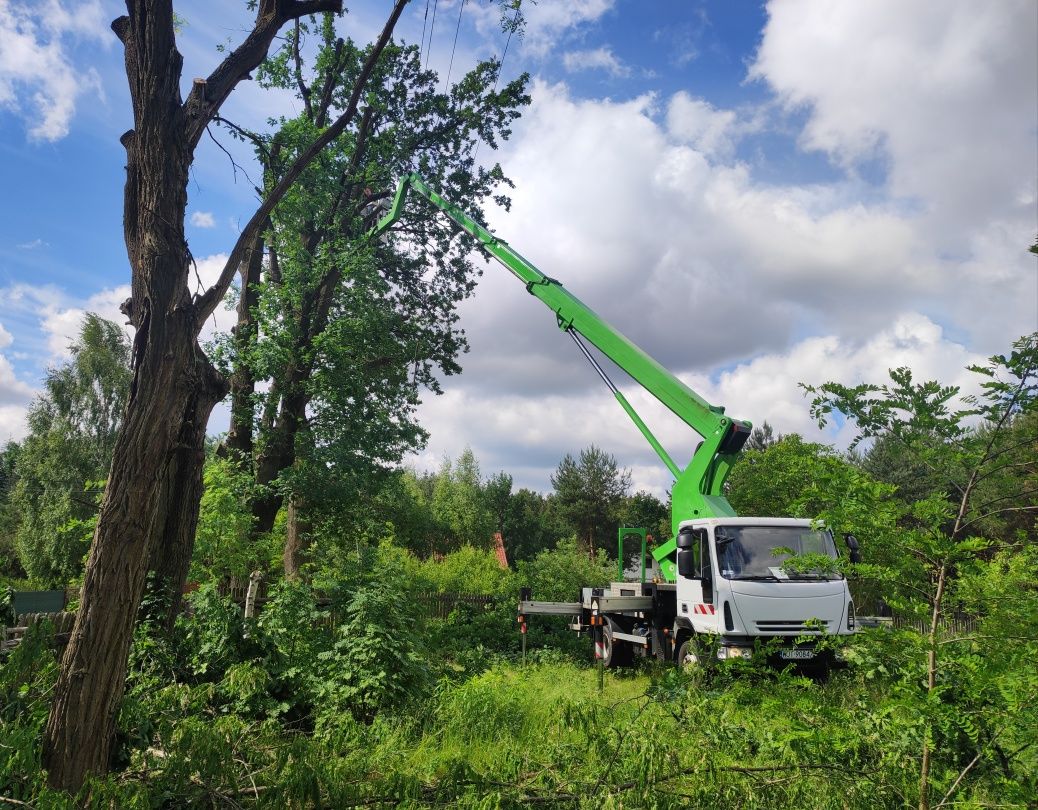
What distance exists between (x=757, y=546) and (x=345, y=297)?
10285 millimetres

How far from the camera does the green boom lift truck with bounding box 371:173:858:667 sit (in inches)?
345

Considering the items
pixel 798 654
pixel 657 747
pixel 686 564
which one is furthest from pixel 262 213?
pixel 798 654

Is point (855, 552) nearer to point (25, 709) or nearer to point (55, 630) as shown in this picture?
point (25, 709)

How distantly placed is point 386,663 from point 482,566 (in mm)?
18402

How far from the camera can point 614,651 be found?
11914 mm

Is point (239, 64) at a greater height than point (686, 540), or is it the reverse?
point (239, 64)

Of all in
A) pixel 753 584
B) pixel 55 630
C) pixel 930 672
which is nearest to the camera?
pixel 930 672

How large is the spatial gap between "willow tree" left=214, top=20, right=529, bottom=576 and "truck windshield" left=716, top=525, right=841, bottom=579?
816 centimetres

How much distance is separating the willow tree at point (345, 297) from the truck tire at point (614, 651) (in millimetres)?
6037

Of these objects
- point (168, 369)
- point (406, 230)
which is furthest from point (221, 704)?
point (406, 230)

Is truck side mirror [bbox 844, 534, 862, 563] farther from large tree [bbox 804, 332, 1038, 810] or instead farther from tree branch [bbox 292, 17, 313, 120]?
tree branch [bbox 292, 17, 313, 120]

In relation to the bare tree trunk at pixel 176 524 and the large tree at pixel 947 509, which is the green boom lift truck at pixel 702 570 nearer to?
the large tree at pixel 947 509

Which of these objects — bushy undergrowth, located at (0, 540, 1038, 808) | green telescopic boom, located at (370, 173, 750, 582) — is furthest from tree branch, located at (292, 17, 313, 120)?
bushy undergrowth, located at (0, 540, 1038, 808)

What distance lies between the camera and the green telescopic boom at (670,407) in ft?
31.9
